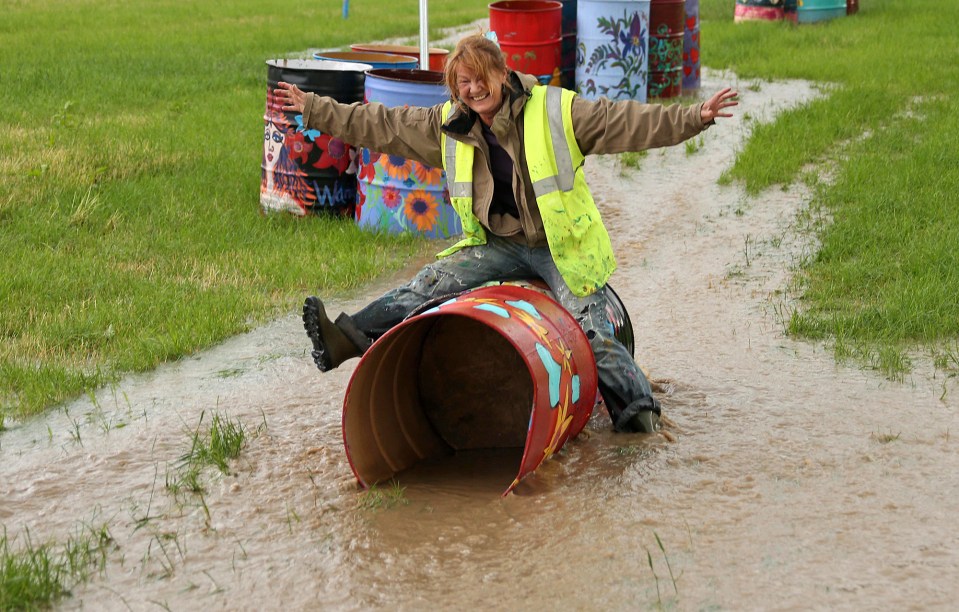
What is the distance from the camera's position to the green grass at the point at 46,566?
354cm

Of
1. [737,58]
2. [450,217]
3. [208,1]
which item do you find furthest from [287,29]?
[450,217]

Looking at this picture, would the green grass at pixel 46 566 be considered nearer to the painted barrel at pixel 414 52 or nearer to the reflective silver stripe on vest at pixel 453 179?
the reflective silver stripe on vest at pixel 453 179

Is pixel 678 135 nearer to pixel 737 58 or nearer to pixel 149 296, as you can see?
pixel 149 296

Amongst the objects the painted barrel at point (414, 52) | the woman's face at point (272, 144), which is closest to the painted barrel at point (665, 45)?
the painted barrel at point (414, 52)

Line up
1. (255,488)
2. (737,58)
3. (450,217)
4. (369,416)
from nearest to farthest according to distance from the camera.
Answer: (255,488) < (369,416) < (450,217) < (737,58)

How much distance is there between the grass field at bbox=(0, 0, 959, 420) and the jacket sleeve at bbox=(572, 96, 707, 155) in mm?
1640

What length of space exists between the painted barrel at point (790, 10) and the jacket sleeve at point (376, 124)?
43.3 ft

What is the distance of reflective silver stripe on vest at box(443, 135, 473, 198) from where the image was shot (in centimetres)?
492

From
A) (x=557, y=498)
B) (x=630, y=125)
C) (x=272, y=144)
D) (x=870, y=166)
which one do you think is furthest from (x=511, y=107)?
(x=870, y=166)

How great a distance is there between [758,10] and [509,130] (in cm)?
1349

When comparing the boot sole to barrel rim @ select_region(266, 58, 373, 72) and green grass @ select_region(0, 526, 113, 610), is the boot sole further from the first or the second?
barrel rim @ select_region(266, 58, 373, 72)

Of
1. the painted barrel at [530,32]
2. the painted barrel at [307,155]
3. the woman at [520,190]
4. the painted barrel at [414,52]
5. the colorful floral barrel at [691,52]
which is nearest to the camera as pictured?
the woman at [520,190]

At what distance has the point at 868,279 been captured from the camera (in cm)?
658

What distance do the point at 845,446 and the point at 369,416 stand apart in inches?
71.6
